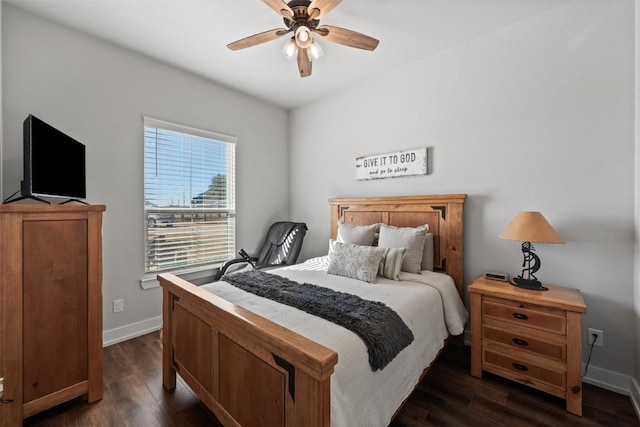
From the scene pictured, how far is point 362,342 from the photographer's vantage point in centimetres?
126

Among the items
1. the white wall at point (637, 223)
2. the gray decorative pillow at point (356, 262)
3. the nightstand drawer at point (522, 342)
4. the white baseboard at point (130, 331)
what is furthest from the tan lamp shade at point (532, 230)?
the white baseboard at point (130, 331)

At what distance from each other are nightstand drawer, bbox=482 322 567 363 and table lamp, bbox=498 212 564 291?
1.12 feet

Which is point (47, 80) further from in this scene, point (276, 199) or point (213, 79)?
point (276, 199)

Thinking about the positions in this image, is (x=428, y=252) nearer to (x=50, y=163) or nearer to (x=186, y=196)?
(x=186, y=196)

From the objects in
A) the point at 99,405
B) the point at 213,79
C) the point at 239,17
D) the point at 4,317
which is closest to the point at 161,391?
the point at 99,405

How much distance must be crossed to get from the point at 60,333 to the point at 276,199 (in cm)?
270

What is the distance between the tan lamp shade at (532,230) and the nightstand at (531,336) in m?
0.37

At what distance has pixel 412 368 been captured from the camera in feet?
5.16

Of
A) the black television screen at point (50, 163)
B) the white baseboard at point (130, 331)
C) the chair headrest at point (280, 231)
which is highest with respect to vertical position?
the black television screen at point (50, 163)

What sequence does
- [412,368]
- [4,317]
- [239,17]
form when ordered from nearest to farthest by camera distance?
[4,317] < [412,368] < [239,17]

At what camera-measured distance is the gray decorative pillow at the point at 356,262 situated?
2.14 meters

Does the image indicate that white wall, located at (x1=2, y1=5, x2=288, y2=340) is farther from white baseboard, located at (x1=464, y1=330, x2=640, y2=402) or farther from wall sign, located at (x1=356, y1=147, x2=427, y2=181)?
white baseboard, located at (x1=464, y1=330, x2=640, y2=402)

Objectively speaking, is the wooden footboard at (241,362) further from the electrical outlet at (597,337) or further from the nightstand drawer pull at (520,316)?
the electrical outlet at (597,337)

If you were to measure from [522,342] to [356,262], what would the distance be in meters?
1.24
